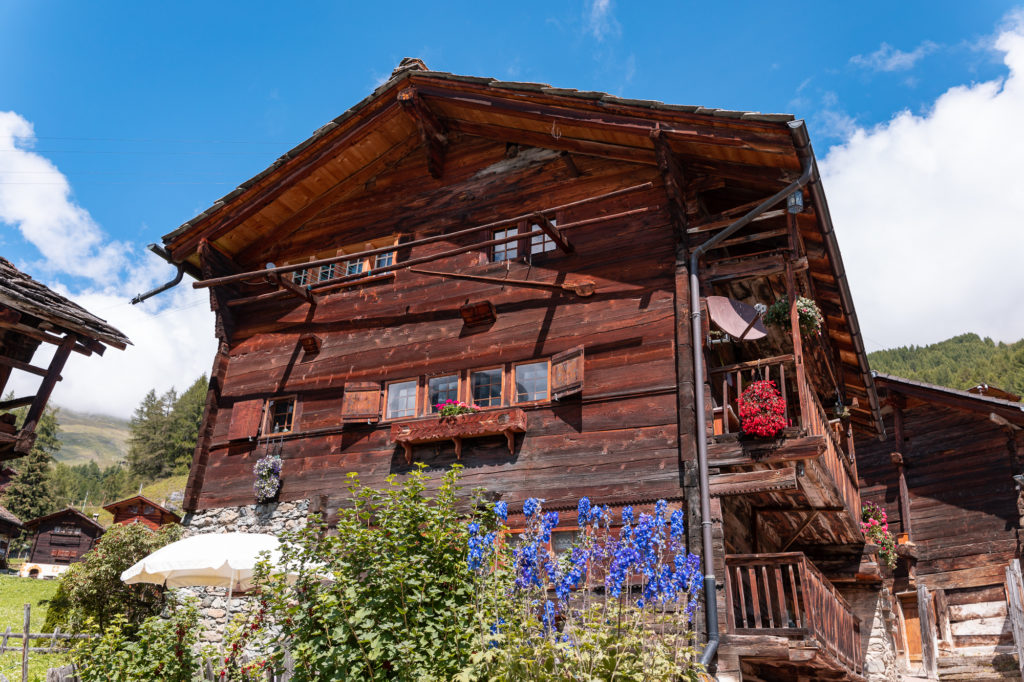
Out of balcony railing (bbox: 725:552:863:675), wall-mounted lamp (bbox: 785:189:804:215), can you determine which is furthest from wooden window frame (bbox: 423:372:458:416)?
wall-mounted lamp (bbox: 785:189:804:215)

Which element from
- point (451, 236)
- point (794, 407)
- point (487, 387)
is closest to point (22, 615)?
point (487, 387)

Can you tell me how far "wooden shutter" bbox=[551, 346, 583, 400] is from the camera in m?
12.4

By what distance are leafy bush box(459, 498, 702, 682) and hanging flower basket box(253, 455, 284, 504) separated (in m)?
8.43

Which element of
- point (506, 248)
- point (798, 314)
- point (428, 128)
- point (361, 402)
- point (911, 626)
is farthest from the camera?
point (911, 626)

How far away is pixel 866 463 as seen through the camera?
20875mm

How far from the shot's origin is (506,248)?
47.5 feet

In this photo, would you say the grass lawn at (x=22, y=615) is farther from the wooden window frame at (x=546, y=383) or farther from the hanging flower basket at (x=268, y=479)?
the wooden window frame at (x=546, y=383)

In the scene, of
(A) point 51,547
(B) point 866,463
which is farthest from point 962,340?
(A) point 51,547

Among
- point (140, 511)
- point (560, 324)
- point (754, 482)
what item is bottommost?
point (754, 482)

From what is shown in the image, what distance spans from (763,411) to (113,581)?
50.4ft

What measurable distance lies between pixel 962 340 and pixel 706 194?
57596mm

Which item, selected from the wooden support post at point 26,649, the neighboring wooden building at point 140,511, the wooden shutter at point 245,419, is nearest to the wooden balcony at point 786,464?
the wooden shutter at point 245,419

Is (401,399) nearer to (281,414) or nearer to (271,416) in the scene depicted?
(281,414)

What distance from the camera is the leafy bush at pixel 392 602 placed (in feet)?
22.1
